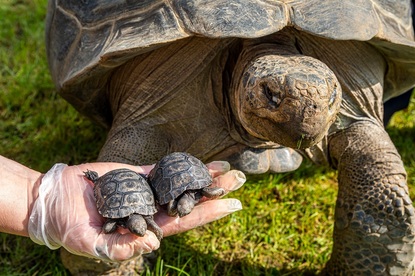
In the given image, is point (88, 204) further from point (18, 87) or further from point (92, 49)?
point (18, 87)

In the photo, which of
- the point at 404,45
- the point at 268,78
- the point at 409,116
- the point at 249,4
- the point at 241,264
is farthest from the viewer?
the point at 409,116

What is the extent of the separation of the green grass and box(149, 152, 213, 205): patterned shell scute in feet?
2.12

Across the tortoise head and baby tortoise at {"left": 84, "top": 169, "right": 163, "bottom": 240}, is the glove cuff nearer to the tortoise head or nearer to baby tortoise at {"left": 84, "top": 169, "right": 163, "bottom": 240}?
baby tortoise at {"left": 84, "top": 169, "right": 163, "bottom": 240}

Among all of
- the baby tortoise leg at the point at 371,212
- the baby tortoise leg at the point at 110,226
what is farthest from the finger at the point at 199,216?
the baby tortoise leg at the point at 371,212

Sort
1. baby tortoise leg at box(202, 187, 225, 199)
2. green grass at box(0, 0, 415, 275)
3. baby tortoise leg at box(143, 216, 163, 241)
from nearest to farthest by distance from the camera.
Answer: baby tortoise leg at box(143, 216, 163, 241), baby tortoise leg at box(202, 187, 225, 199), green grass at box(0, 0, 415, 275)

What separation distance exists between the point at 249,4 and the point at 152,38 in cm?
51

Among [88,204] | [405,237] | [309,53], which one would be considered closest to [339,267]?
[405,237]

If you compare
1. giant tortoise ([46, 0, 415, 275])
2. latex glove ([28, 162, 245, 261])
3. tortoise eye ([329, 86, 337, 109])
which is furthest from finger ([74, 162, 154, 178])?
tortoise eye ([329, 86, 337, 109])

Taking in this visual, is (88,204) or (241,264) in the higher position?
(88,204)

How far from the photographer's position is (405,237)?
3035 millimetres

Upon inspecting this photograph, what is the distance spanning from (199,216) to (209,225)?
118cm

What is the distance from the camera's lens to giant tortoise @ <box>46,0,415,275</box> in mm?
2871

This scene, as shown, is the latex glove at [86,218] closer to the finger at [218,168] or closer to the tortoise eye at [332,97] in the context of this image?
the finger at [218,168]

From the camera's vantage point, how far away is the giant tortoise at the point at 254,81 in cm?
287
